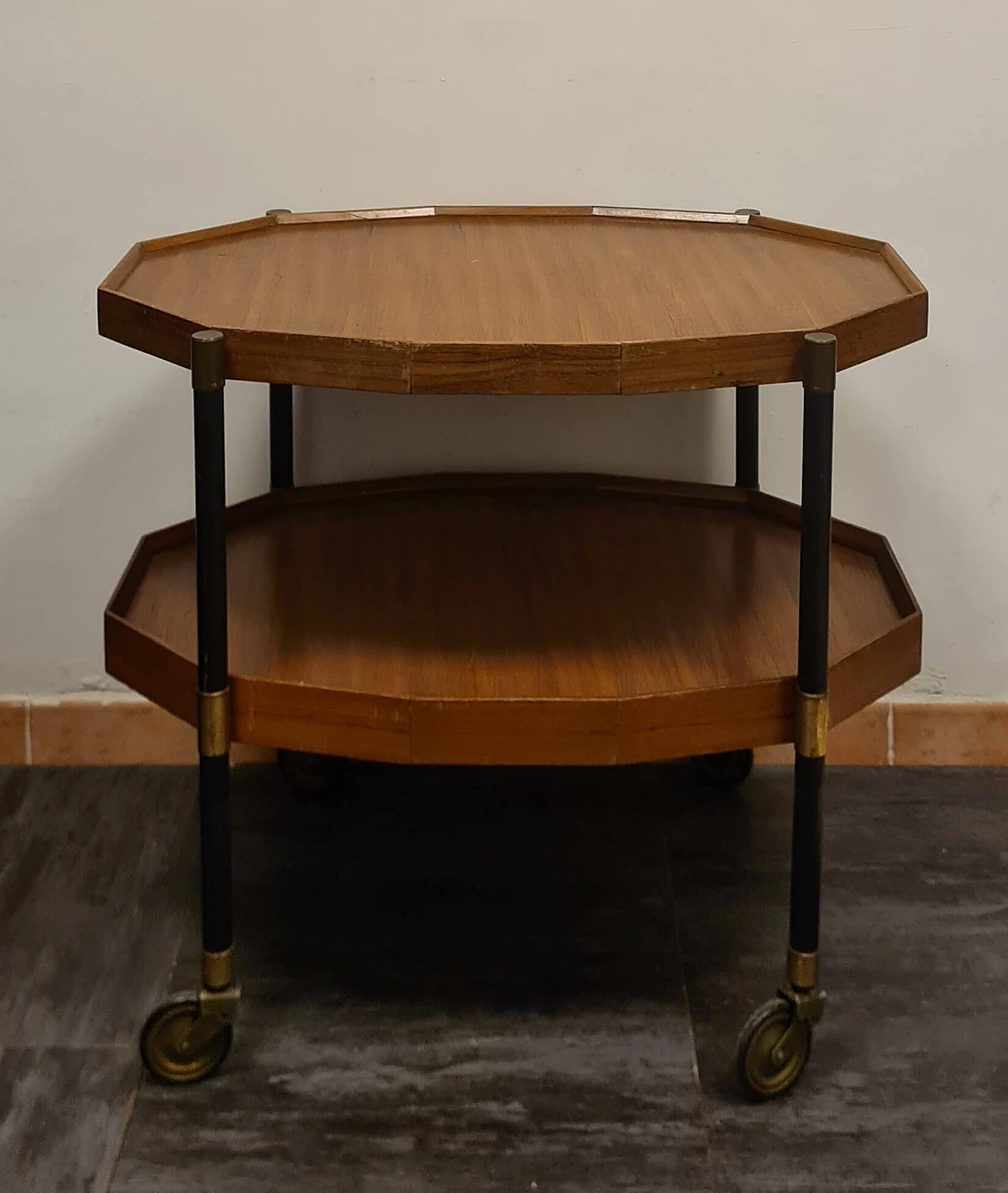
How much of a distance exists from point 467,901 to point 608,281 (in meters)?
0.63

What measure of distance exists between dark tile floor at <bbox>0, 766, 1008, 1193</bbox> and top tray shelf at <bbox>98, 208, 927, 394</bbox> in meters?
0.58

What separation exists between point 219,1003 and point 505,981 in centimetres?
27

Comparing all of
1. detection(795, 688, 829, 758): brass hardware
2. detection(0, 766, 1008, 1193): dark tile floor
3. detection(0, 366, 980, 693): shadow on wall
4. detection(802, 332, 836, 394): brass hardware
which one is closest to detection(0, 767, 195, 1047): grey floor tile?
detection(0, 766, 1008, 1193): dark tile floor

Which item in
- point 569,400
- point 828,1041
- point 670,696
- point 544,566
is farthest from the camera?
point 569,400

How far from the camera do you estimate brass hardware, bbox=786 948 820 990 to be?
1.12m

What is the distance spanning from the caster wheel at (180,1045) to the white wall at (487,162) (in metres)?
0.62

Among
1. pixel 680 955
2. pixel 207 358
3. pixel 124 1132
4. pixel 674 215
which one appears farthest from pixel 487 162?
pixel 124 1132

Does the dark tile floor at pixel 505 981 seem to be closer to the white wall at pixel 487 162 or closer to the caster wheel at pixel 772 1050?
the caster wheel at pixel 772 1050

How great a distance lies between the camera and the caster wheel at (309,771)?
1523 millimetres

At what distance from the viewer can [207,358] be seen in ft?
3.12

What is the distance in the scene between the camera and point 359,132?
4.65 ft

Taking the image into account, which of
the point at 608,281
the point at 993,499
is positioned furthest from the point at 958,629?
the point at 608,281

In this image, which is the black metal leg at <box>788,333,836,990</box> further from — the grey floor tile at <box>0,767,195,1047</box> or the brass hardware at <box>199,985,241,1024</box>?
the grey floor tile at <box>0,767,195,1047</box>

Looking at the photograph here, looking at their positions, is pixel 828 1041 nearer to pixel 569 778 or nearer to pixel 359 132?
→ pixel 569 778
